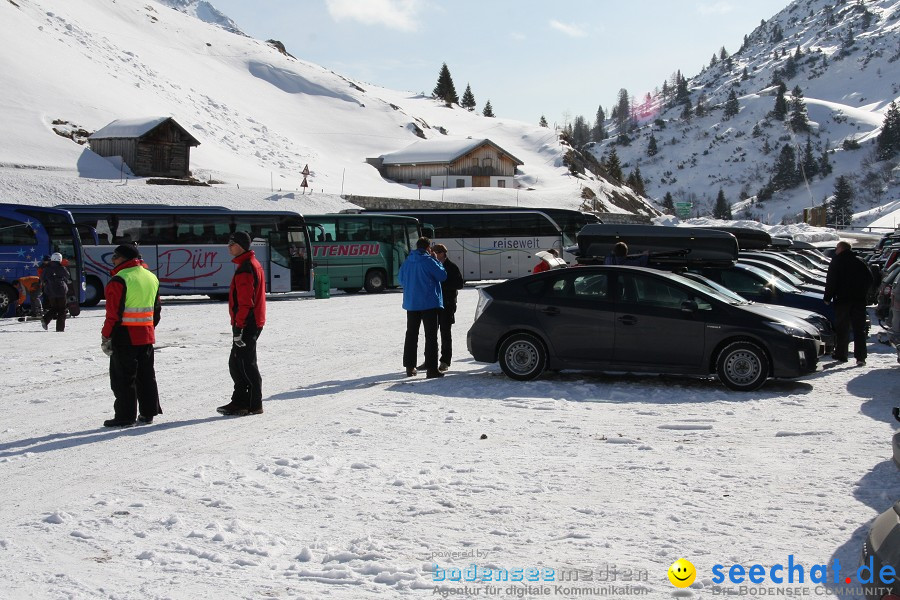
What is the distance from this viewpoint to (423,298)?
12.8 metres

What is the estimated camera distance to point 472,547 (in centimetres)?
565

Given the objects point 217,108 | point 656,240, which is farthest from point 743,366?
point 217,108

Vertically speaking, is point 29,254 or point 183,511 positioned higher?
point 29,254

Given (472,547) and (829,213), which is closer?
(472,547)

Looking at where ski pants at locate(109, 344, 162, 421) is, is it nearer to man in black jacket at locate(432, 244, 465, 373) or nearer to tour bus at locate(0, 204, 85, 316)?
man in black jacket at locate(432, 244, 465, 373)

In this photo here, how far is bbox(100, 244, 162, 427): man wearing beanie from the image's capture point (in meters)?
9.25

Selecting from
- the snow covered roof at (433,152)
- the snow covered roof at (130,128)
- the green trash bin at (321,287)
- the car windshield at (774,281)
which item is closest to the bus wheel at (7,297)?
the green trash bin at (321,287)

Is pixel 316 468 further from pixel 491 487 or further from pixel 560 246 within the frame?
pixel 560 246

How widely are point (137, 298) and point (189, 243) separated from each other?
22354 millimetres

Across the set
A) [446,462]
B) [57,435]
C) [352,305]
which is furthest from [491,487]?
[352,305]

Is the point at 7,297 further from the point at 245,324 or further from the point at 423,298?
the point at 245,324

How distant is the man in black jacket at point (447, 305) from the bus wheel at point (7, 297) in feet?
46.6

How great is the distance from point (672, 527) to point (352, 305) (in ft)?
71.8

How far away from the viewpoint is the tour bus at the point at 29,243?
23.9 meters
